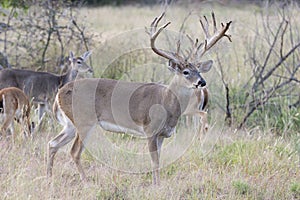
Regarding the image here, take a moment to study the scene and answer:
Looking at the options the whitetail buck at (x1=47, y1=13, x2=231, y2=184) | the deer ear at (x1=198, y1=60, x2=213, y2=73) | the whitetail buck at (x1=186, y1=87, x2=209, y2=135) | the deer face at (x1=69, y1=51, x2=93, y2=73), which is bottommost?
the deer face at (x1=69, y1=51, x2=93, y2=73)

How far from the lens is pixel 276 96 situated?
9.80m

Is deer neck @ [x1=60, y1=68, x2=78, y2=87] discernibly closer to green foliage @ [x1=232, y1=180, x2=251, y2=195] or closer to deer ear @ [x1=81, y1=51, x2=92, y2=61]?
deer ear @ [x1=81, y1=51, x2=92, y2=61]

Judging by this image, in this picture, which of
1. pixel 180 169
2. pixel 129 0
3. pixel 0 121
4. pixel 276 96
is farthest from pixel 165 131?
pixel 129 0

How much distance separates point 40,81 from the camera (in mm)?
9656

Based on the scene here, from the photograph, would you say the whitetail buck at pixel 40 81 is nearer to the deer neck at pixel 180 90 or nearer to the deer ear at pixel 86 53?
the deer ear at pixel 86 53

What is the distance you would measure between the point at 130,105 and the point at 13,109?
5.19 feet

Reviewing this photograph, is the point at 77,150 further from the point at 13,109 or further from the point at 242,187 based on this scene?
the point at 242,187

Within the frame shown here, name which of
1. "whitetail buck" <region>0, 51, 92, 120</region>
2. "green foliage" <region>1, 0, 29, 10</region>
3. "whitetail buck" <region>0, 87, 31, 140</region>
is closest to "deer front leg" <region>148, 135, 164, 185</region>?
"whitetail buck" <region>0, 87, 31, 140</region>

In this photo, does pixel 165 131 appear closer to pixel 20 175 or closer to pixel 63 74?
pixel 20 175

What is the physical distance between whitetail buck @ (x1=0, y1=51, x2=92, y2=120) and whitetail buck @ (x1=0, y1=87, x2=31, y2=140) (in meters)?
1.50

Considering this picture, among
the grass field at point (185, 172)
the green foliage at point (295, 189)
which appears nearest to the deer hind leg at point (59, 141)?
the grass field at point (185, 172)

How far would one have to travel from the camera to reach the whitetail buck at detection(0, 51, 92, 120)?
929 cm

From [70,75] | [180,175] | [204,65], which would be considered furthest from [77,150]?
[70,75]

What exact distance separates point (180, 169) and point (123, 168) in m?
0.61
